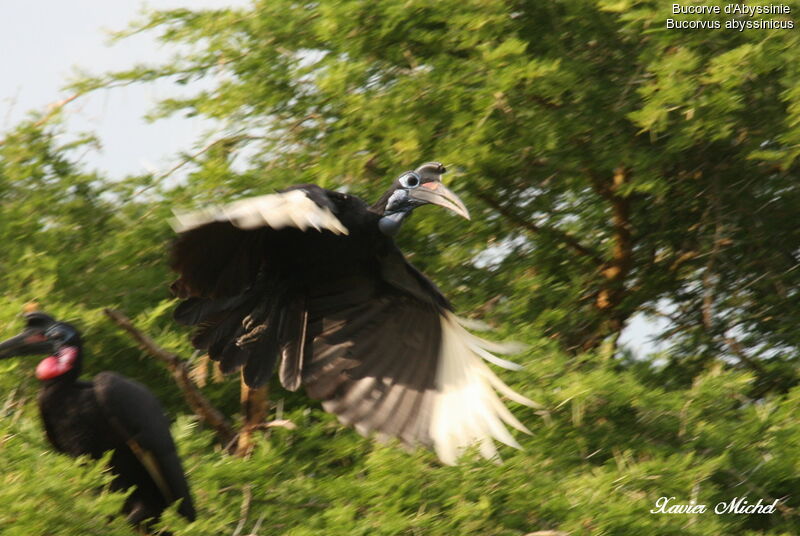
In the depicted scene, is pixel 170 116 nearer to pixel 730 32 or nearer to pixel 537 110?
pixel 537 110

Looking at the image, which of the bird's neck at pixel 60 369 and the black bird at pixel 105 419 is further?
the bird's neck at pixel 60 369

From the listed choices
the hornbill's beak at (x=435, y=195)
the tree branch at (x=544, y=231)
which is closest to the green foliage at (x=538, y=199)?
the tree branch at (x=544, y=231)

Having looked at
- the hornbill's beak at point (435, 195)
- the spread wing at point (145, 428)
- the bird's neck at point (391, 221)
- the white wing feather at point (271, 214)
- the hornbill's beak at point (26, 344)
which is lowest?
the spread wing at point (145, 428)

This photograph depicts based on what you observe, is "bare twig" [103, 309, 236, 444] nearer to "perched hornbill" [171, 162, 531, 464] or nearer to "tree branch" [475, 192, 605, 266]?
"perched hornbill" [171, 162, 531, 464]

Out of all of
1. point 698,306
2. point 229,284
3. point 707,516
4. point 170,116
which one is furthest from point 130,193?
point 707,516

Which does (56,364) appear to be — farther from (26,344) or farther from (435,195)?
(435,195)

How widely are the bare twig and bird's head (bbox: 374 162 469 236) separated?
2.90ft

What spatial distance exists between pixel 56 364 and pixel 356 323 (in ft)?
3.79

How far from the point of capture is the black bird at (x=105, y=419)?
187 inches

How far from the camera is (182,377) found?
4.87 meters

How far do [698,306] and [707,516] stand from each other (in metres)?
2.14

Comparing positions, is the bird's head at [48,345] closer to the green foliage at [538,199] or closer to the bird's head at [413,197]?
the green foliage at [538,199]
